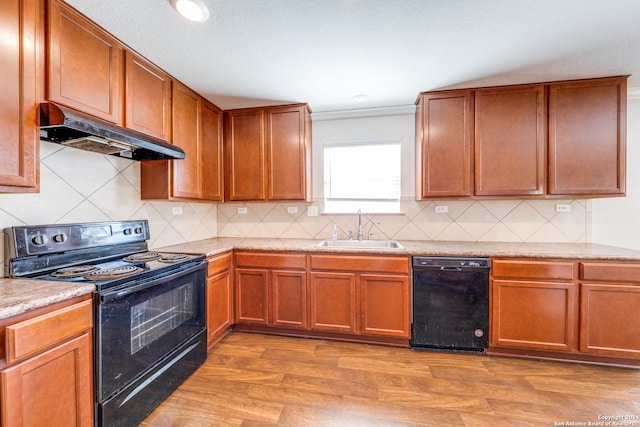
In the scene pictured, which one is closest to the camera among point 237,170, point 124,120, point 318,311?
point 124,120

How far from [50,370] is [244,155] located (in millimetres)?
2154

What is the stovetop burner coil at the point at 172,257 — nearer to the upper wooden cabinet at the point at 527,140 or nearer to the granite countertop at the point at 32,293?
the granite countertop at the point at 32,293

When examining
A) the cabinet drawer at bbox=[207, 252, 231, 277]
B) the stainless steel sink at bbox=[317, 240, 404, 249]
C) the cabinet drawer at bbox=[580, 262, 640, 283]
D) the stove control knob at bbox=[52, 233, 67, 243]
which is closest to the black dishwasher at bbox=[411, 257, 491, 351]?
the stainless steel sink at bbox=[317, 240, 404, 249]

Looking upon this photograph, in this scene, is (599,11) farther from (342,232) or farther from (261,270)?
(261,270)

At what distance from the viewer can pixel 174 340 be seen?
1.75 meters

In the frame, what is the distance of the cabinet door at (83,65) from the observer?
53.2 inches

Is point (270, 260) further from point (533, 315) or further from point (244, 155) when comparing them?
point (533, 315)

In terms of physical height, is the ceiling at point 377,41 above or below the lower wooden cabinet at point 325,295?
above

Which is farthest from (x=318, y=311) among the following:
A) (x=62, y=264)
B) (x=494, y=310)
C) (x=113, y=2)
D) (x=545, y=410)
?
(x=113, y=2)

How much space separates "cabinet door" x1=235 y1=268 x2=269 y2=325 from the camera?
248 cm

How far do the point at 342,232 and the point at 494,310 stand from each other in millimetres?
1522

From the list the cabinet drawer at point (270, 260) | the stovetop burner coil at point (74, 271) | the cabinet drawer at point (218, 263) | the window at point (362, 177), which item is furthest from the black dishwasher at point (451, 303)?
the stovetop burner coil at point (74, 271)

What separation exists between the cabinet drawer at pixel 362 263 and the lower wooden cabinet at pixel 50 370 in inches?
62.0

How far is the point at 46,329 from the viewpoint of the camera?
105 cm
